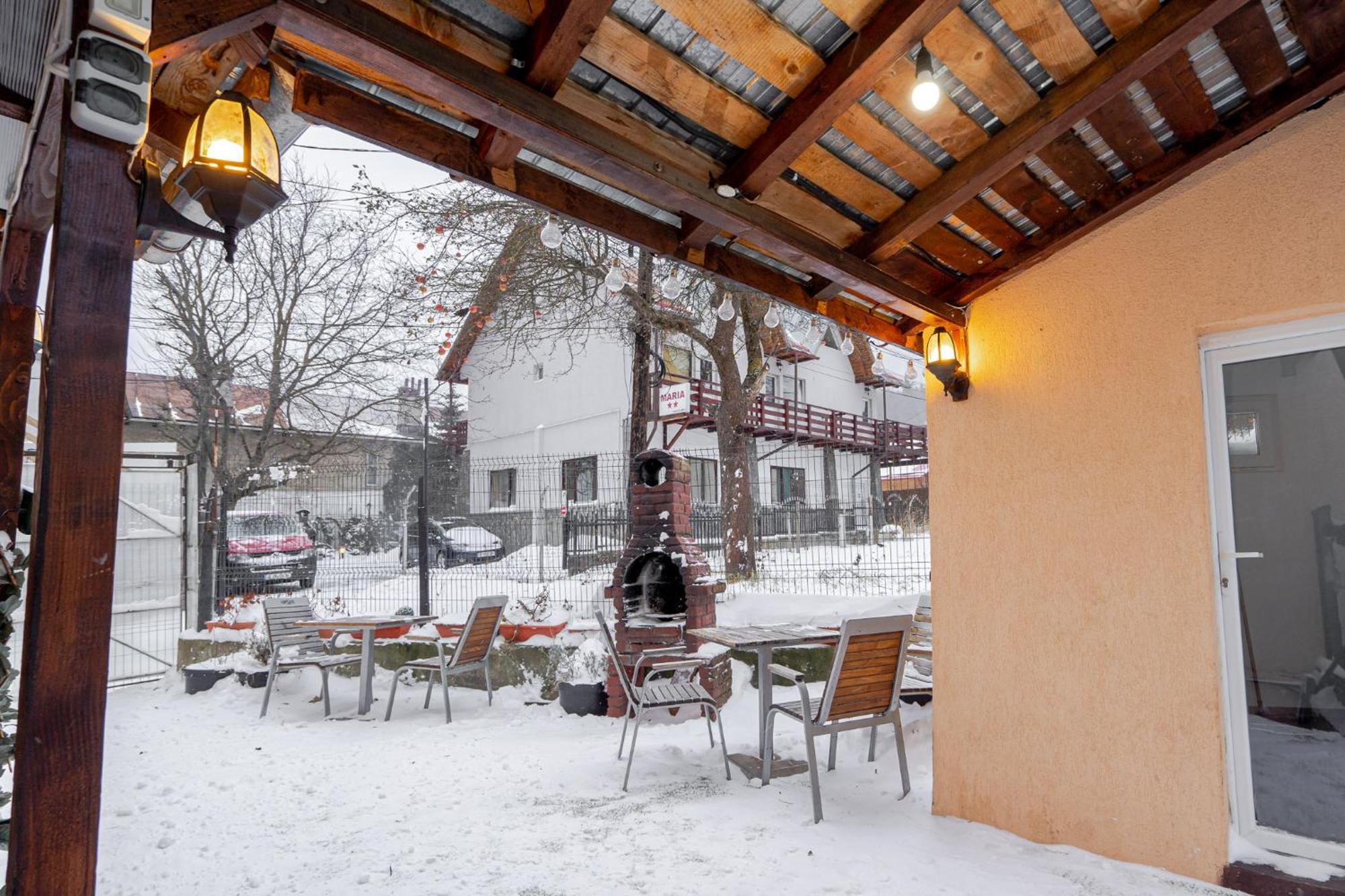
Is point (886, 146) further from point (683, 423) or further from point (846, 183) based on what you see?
point (683, 423)

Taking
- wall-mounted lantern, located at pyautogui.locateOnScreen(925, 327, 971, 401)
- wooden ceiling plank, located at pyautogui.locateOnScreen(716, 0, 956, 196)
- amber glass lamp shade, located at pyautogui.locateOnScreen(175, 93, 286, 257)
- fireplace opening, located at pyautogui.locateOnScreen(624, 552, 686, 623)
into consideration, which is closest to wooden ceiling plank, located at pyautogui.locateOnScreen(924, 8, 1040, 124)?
wooden ceiling plank, located at pyautogui.locateOnScreen(716, 0, 956, 196)

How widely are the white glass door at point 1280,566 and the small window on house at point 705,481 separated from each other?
1351 cm

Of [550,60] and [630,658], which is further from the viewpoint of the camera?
[630,658]

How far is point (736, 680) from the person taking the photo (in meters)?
6.45

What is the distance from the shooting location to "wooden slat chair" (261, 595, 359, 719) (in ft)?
21.7

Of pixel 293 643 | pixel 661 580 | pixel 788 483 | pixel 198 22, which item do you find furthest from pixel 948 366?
pixel 788 483

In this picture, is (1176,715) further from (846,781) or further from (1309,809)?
(846,781)

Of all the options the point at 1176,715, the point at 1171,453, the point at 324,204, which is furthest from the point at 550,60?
the point at 324,204

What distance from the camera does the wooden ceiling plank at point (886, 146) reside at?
2.89 m

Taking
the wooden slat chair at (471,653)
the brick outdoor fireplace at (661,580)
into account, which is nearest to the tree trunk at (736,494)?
the brick outdoor fireplace at (661,580)

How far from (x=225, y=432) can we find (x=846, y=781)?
928 centimetres

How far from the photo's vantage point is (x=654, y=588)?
685 centimetres

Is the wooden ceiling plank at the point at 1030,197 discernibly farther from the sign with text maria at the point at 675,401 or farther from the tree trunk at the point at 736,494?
the sign with text maria at the point at 675,401

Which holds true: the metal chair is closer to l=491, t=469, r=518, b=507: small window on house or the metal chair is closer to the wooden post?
the wooden post
